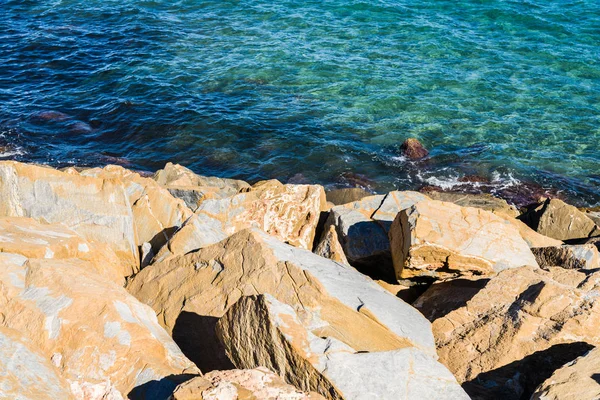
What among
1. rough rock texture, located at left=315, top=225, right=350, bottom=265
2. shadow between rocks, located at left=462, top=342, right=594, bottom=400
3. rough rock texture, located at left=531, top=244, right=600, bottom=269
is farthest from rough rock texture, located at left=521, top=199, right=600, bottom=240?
shadow between rocks, located at left=462, top=342, right=594, bottom=400

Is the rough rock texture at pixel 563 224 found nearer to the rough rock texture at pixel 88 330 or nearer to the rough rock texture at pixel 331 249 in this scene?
the rough rock texture at pixel 331 249

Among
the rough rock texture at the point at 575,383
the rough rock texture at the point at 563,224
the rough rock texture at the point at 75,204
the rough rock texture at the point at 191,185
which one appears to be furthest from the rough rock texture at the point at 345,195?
the rough rock texture at the point at 575,383

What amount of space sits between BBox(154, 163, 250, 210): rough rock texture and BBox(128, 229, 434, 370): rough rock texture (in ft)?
12.6

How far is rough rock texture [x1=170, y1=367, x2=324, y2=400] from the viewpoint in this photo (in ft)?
18.6

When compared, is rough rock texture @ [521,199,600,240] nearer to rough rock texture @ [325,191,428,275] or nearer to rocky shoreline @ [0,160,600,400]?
rocky shoreline @ [0,160,600,400]

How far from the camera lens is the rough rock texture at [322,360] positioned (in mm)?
6453

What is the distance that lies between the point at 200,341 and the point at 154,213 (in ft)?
12.3

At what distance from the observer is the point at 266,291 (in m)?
8.62

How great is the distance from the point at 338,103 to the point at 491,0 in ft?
52.6

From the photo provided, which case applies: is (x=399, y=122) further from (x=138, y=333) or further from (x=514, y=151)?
(x=138, y=333)

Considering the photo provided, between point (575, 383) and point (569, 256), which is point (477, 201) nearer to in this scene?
point (569, 256)

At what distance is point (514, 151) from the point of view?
2314 centimetres

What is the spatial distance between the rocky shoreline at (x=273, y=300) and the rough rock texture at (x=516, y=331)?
0.03 meters

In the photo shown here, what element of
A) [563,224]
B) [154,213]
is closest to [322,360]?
[154,213]
